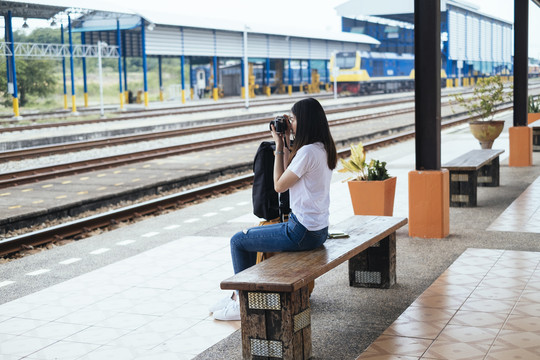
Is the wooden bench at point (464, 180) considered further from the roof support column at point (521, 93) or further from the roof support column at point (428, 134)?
the roof support column at point (521, 93)

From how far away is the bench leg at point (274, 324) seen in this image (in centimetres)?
400

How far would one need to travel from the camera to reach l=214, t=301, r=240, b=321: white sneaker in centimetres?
500

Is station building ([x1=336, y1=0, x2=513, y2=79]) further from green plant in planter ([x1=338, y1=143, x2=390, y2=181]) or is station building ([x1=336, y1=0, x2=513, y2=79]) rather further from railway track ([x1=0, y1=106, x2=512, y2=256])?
green plant in planter ([x1=338, y1=143, x2=390, y2=181])

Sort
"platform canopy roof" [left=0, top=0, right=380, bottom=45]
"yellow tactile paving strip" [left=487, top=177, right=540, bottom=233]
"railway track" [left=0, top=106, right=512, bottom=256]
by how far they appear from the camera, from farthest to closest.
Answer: "platform canopy roof" [left=0, top=0, right=380, bottom=45]
"railway track" [left=0, top=106, right=512, bottom=256]
"yellow tactile paving strip" [left=487, top=177, right=540, bottom=233]

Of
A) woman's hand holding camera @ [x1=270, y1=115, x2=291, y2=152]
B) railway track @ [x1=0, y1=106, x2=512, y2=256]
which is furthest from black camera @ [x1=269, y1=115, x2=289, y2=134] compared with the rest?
railway track @ [x1=0, y1=106, x2=512, y2=256]

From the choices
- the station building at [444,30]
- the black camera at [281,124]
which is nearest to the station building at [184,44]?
the station building at [444,30]

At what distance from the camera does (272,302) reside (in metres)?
4.01

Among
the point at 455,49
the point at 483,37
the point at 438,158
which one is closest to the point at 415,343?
the point at 438,158

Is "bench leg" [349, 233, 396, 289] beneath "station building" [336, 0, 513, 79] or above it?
beneath

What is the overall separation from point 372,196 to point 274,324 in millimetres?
3873

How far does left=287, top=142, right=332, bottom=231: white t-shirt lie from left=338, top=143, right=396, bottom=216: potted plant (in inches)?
124

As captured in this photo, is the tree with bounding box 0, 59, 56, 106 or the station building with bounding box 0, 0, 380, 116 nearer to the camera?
the station building with bounding box 0, 0, 380, 116

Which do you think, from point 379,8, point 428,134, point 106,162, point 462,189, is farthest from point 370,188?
point 379,8

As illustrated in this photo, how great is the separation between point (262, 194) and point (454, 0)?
225 feet
